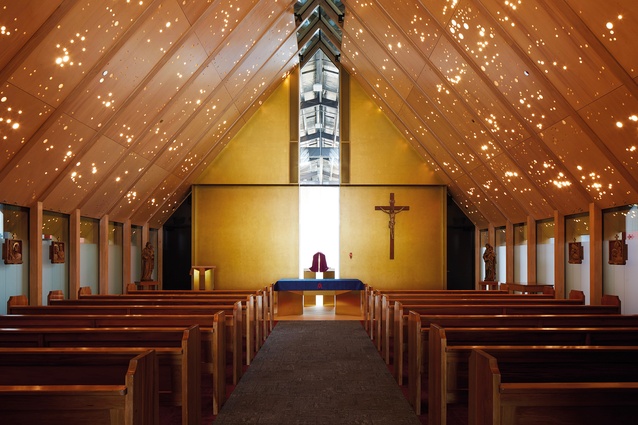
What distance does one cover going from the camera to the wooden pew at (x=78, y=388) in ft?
7.86

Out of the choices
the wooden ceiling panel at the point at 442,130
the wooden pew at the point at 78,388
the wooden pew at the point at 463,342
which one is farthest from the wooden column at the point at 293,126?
the wooden pew at the point at 78,388

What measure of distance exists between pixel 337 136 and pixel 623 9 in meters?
9.68

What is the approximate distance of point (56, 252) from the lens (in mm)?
8148

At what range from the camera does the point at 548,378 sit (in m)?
3.24

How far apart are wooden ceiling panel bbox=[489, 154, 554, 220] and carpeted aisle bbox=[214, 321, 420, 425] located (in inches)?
141

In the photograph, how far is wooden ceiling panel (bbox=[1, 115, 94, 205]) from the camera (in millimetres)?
6137

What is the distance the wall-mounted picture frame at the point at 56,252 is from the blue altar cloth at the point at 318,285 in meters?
3.79

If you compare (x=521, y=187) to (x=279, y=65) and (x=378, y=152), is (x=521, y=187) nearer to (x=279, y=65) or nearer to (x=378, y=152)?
(x=378, y=152)

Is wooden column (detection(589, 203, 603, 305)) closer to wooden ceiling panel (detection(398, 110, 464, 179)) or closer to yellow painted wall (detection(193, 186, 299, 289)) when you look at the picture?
wooden ceiling panel (detection(398, 110, 464, 179))

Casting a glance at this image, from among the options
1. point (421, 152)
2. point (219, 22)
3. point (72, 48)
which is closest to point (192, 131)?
point (219, 22)

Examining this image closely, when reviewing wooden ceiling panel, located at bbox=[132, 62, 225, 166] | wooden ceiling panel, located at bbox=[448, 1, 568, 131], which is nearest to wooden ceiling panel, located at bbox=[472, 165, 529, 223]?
wooden ceiling panel, located at bbox=[448, 1, 568, 131]

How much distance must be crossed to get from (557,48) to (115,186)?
6595 mm

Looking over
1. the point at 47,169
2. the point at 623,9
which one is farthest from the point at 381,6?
the point at 47,169

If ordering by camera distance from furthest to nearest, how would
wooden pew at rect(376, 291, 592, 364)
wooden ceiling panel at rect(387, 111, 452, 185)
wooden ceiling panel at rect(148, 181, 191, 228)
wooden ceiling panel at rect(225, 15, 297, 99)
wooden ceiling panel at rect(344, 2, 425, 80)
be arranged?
wooden ceiling panel at rect(148, 181, 191, 228), wooden ceiling panel at rect(387, 111, 452, 185), wooden ceiling panel at rect(225, 15, 297, 99), wooden ceiling panel at rect(344, 2, 425, 80), wooden pew at rect(376, 291, 592, 364)
